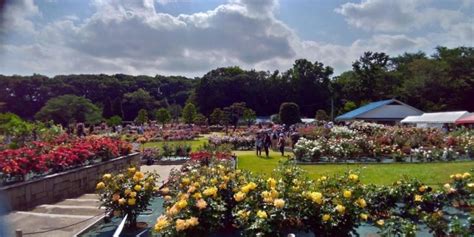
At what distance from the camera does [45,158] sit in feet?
27.7

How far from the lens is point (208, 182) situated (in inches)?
199

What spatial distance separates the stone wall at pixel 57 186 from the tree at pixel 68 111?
49.4 m

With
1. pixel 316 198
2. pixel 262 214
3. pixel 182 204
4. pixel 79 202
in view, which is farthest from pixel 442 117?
pixel 182 204

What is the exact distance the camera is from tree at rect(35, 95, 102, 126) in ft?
186

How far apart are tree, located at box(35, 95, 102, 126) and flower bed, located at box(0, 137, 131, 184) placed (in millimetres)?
48414

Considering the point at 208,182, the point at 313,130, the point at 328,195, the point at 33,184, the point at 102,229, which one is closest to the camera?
the point at 328,195

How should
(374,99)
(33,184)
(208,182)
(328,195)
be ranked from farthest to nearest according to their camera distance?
Answer: 1. (374,99)
2. (33,184)
3. (208,182)
4. (328,195)

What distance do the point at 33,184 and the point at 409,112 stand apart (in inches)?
1886

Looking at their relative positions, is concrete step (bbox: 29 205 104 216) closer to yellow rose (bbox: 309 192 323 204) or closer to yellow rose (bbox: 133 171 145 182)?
yellow rose (bbox: 133 171 145 182)

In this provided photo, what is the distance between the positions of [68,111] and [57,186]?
53.0 m

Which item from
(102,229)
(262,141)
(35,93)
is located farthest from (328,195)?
(35,93)

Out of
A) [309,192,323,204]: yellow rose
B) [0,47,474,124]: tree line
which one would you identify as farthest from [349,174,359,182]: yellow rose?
[0,47,474,124]: tree line

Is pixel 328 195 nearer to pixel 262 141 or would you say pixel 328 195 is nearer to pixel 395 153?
pixel 395 153

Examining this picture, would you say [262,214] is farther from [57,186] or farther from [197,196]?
[57,186]
